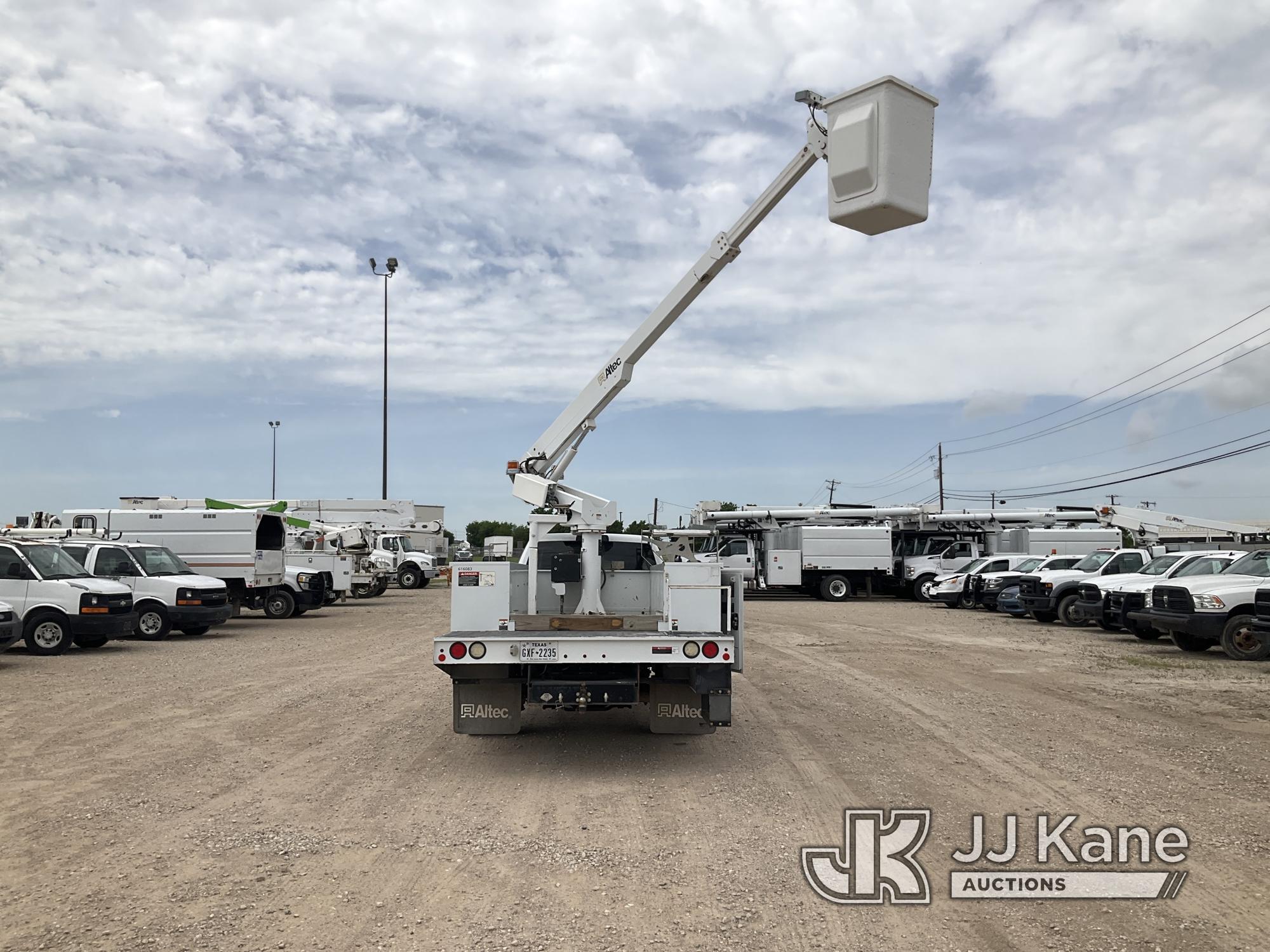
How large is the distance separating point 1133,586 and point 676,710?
15004mm

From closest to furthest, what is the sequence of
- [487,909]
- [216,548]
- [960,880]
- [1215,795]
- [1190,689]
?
[487,909] < [960,880] < [1215,795] < [1190,689] < [216,548]

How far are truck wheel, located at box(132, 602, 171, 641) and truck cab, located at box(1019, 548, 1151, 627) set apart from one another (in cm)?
1856

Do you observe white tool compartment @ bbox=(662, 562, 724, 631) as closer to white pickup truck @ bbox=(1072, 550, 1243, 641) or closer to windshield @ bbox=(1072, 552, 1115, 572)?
white pickup truck @ bbox=(1072, 550, 1243, 641)

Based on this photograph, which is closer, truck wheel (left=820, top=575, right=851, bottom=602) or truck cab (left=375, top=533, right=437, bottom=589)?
truck wheel (left=820, top=575, right=851, bottom=602)

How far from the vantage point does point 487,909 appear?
4.67 m

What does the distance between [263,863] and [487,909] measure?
4.71 feet

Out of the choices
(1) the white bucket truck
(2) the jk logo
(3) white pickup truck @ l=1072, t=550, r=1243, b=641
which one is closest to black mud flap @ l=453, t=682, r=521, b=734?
(2) the jk logo

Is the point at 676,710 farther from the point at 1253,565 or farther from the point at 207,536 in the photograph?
the point at 207,536

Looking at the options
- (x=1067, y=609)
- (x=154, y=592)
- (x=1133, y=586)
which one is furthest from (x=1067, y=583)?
(x=154, y=592)

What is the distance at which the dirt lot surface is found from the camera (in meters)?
4.50

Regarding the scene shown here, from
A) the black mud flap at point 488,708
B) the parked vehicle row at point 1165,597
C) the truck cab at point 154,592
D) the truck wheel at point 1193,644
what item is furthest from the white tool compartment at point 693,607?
the truck cab at point 154,592

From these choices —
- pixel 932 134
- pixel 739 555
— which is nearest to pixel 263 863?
pixel 932 134

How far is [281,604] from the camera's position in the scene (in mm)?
24359

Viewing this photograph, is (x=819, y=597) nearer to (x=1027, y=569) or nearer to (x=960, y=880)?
(x=1027, y=569)
